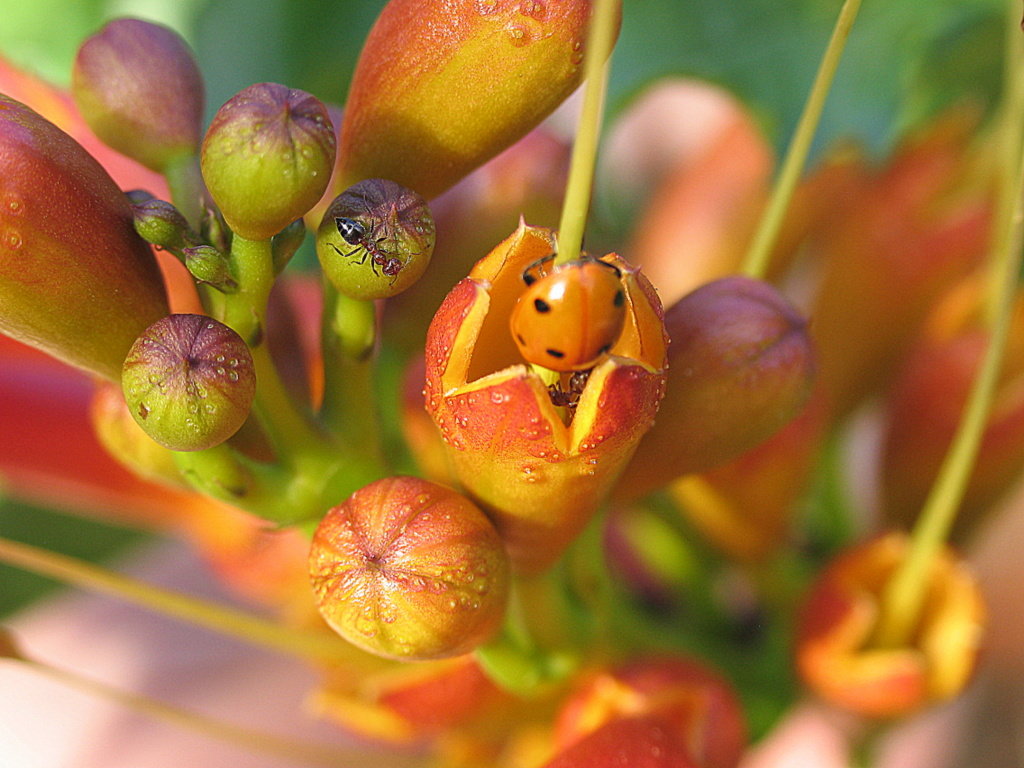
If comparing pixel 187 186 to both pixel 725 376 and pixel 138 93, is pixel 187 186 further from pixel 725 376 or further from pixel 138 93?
pixel 725 376

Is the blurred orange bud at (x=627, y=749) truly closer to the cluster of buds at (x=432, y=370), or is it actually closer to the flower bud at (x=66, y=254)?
the cluster of buds at (x=432, y=370)

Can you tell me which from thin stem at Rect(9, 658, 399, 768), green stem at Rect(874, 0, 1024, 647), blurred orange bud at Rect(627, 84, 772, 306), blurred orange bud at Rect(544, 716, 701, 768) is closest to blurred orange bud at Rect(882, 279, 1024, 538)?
green stem at Rect(874, 0, 1024, 647)

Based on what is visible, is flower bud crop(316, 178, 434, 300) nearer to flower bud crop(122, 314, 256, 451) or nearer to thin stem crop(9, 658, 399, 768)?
flower bud crop(122, 314, 256, 451)

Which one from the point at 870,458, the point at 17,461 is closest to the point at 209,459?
the point at 17,461

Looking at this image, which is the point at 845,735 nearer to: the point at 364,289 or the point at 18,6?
the point at 364,289

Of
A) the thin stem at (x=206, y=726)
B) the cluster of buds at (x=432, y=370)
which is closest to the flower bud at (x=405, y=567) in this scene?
the cluster of buds at (x=432, y=370)

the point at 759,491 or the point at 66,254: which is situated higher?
the point at 759,491

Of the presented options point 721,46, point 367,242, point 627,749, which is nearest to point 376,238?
point 367,242
